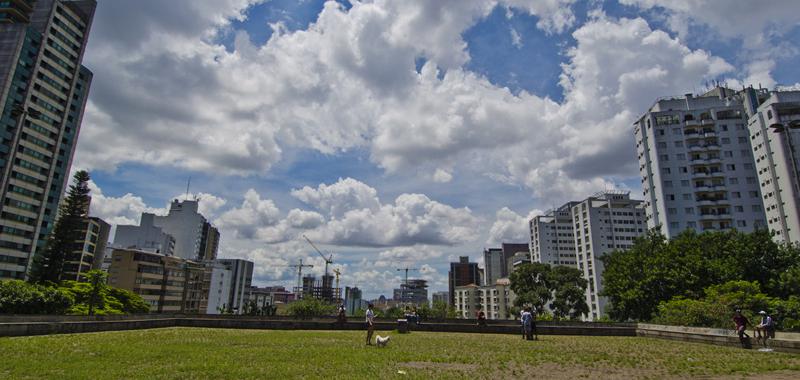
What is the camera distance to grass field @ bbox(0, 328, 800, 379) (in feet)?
34.5

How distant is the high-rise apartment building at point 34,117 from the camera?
73.8 meters

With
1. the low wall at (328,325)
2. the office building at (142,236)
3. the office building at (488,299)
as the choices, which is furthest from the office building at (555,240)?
the low wall at (328,325)

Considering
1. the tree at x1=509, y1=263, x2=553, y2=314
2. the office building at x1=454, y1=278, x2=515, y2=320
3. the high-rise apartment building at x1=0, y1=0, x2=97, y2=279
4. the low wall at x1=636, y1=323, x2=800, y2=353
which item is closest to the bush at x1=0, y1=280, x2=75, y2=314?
the high-rise apartment building at x1=0, y1=0, x2=97, y2=279

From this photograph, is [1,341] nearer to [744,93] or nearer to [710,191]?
[710,191]

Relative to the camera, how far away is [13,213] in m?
74.5

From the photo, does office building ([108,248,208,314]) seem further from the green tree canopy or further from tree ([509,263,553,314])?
the green tree canopy

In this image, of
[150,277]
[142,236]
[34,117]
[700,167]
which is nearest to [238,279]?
[142,236]

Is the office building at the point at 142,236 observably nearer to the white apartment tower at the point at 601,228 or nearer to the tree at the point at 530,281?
the tree at the point at 530,281

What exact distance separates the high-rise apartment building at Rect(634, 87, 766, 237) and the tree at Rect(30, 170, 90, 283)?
93.6 m

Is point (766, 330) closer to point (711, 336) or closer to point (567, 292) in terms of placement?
point (711, 336)

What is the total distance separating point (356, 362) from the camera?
41.3 ft

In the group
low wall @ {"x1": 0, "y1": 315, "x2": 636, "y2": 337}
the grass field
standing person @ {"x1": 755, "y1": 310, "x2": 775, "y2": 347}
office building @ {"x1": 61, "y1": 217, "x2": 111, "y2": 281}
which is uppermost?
office building @ {"x1": 61, "y1": 217, "x2": 111, "y2": 281}

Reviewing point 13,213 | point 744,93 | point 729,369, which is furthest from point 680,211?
point 13,213

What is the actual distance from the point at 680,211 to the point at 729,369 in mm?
78772
